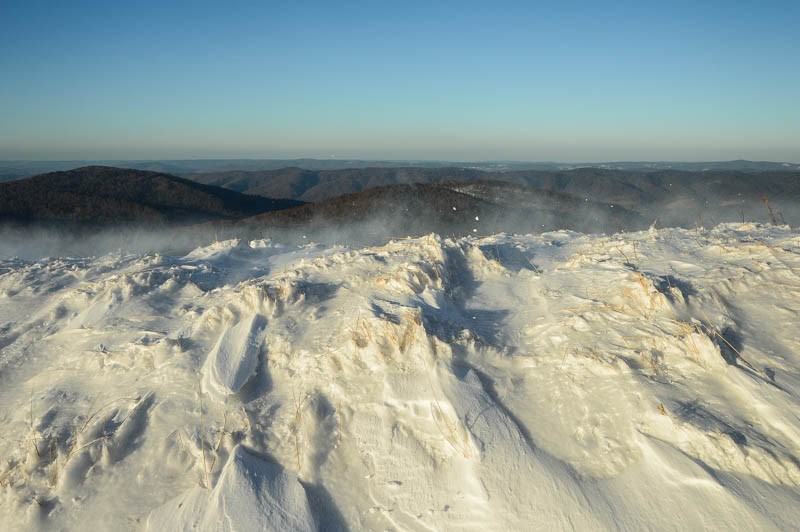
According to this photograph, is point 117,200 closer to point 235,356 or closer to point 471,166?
point 235,356

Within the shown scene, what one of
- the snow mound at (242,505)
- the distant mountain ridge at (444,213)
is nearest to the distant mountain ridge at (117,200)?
the distant mountain ridge at (444,213)

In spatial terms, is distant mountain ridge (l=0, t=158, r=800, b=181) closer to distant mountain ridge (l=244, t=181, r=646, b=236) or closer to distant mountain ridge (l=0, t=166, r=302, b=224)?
distant mountain ridge (l=0, t=166, r=302, b=224)

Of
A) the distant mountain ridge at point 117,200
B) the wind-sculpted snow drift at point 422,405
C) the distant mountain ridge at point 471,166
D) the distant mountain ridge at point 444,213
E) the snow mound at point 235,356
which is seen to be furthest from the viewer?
the distant mountain ridge at point 471,166

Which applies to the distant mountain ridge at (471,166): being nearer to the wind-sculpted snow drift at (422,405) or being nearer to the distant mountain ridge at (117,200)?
the distant mountain ridge at (117,200)

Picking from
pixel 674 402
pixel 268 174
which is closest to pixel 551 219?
pixel 674 402

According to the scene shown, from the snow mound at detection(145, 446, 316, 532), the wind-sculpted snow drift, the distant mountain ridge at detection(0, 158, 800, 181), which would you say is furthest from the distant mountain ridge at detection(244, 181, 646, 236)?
the distant mountain ridge at detection(0, 158, 800, 181)

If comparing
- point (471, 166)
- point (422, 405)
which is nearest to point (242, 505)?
point (422, 405)
